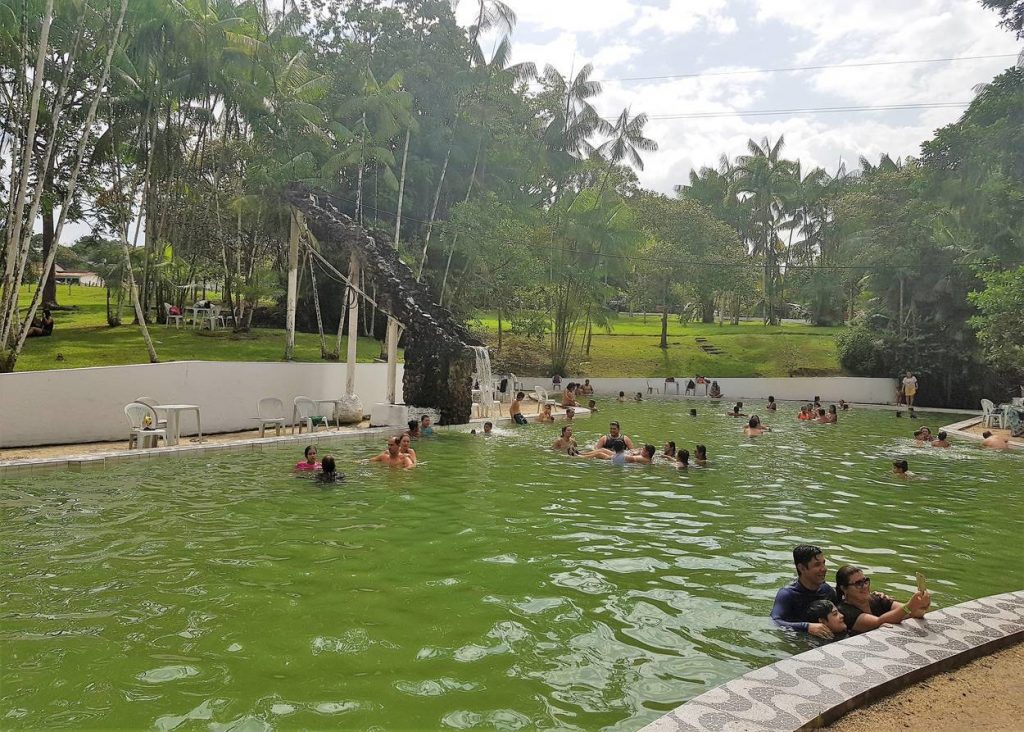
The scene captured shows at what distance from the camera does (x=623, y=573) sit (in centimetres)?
672

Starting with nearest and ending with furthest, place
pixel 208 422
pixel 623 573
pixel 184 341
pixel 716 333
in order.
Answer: pixel 623 573
pixel 208 422
pixel 184 341
pixel 716 333

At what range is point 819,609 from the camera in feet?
17.6

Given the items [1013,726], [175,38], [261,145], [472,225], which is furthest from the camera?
[472,225]

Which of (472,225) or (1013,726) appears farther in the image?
(472,225)

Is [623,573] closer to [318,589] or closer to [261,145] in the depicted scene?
[318,589]

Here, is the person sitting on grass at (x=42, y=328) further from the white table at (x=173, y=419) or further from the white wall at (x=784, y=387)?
the white wall at (x=784, y=387)

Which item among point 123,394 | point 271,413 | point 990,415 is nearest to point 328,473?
point 123,394

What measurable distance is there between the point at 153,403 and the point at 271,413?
303cm

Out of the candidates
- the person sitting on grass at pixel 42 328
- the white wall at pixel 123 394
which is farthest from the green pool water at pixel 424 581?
the person sitting on grass at pixel 42 328

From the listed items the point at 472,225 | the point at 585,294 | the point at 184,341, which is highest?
the point at 472,225

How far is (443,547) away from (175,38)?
2013cm

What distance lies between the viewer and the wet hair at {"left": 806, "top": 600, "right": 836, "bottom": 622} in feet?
17.4

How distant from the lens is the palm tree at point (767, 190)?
57562mm

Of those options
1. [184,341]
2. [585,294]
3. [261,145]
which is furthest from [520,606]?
[585,294]
